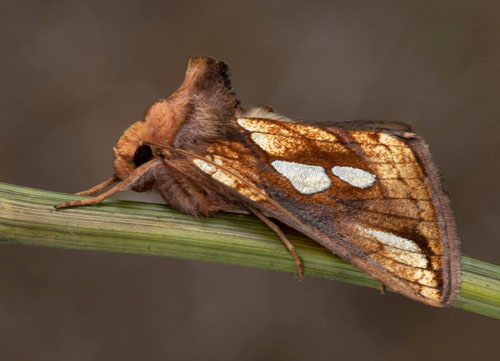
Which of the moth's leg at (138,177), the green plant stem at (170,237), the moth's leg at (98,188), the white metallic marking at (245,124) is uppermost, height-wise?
the white metallic marking at (245,124)

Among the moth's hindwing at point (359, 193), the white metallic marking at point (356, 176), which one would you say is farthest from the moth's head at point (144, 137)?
the white metallic marking at point (356, 176)

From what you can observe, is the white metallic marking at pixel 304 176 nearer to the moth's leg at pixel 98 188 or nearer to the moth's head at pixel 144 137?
the moth's head at pixel 144 137

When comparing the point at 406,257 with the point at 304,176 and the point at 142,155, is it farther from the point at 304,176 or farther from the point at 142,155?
the point at 142,155

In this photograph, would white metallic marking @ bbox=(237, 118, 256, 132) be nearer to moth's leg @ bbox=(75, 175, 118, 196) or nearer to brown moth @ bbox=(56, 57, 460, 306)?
brown moth @ bbox=(56, 57, 460, 306)

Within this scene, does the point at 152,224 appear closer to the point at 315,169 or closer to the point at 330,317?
the point at 315,169

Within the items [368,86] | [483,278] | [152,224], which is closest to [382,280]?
[483,278]

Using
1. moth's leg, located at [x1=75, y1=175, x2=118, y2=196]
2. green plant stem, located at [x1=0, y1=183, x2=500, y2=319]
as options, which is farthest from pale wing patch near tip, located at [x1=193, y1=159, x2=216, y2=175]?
moth's leg, located at [x1=75, y1=175, x2=118, y2=196]
